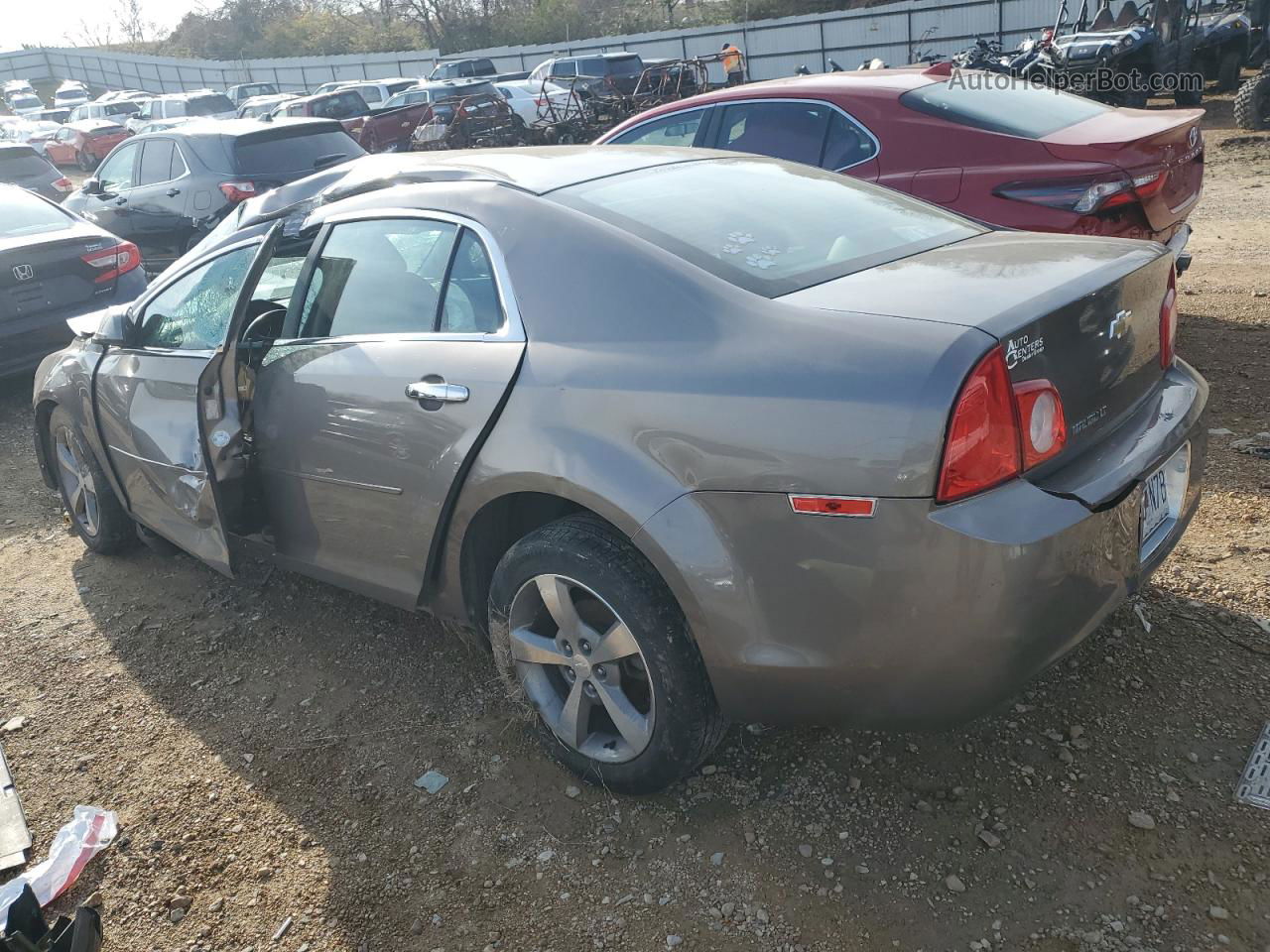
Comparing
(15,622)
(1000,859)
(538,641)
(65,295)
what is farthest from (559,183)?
(65,295)

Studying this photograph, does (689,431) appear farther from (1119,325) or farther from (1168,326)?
(1168,326)

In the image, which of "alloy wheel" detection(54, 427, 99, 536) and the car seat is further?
the car seat

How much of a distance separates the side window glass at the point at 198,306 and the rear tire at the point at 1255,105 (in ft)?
48.0

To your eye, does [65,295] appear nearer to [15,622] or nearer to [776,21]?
[15,622]

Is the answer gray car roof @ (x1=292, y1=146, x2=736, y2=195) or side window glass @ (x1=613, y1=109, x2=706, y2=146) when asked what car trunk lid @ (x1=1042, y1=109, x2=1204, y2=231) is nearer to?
side window glass @ (x1=613, y1=109, x2=706, y2=146)

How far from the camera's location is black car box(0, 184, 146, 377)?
6.75 meters

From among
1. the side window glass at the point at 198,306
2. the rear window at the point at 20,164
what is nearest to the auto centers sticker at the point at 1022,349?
the side window glass at the point at 198,306

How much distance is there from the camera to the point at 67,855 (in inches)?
109

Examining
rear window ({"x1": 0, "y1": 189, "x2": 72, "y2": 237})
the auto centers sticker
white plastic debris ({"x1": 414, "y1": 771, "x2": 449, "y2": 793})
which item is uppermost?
rear window ({"x1": 0, "y1": 189, "x2": 72, "y2": 237})

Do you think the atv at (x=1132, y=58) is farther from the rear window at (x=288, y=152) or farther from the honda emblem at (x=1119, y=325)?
the honda emblem at (x=1119, y=325)

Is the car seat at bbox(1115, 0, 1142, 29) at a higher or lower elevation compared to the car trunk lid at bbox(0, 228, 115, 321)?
higher

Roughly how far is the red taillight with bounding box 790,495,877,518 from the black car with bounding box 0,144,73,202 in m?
14.4

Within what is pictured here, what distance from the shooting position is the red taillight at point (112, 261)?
7.17 m

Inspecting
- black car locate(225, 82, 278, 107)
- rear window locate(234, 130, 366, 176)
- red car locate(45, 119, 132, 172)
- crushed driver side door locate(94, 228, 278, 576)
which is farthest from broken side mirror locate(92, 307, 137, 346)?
black car locate(225, 82, 278, 107)
